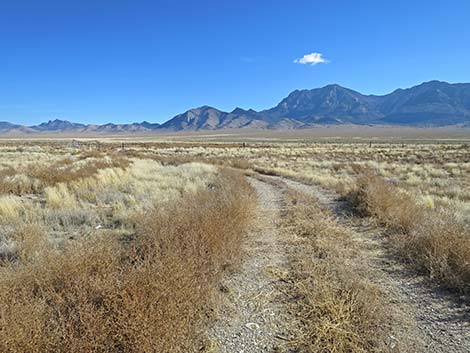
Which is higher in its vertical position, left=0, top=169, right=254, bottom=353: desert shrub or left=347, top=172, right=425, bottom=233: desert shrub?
left=0, top=169, right=254, bottom=353: desert shrub

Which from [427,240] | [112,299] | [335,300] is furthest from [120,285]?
[427,240]

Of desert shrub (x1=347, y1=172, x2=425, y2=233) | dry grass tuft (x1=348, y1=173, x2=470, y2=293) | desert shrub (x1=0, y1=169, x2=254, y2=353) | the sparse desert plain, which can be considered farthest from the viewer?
desert shrub (x1=347, y1=172, x2=425, y2=233)

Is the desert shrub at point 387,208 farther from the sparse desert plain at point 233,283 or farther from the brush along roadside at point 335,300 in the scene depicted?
the brush along roadside at point 335,300

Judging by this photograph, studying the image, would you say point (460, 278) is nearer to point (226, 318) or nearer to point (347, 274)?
point (347, 274)

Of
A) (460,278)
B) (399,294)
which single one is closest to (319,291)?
(399,294)

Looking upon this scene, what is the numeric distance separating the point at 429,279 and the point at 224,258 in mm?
3673

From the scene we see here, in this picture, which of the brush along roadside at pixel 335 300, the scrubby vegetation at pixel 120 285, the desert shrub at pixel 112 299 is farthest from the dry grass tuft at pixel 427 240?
the desert shrub at pixel 112 299

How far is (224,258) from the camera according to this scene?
250 inches

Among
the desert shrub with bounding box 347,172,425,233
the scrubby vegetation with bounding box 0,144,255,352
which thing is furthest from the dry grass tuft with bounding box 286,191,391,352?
the desert shrub with bounding box 347,172,425,233

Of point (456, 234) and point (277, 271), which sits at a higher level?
point (456, 234)

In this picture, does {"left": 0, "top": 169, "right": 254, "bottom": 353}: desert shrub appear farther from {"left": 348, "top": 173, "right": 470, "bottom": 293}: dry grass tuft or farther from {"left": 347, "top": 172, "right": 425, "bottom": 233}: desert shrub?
{"left": 347, "top": 172, "right": 425, "bottom": 233}: desert shrub

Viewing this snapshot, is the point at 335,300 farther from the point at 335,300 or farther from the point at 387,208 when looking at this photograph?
the point at 387,208

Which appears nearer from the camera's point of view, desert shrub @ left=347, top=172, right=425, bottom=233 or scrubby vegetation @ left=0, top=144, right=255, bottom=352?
scrubby vegetation @ left=0, top=144, right=255, bottom=352

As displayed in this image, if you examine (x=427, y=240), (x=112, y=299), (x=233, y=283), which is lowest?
(x=233, y=283)
